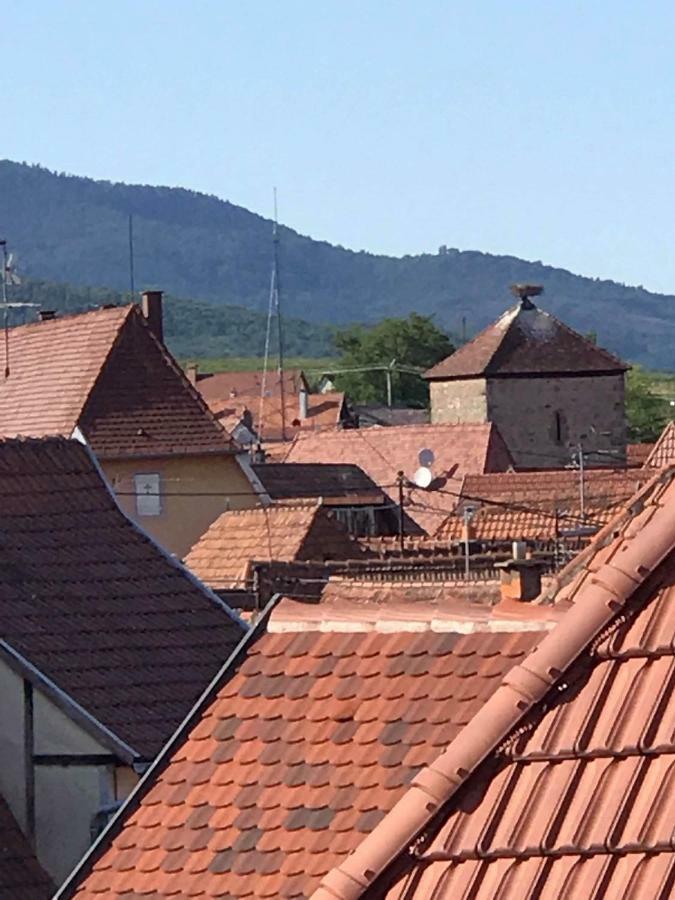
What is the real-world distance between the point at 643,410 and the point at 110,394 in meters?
73.4

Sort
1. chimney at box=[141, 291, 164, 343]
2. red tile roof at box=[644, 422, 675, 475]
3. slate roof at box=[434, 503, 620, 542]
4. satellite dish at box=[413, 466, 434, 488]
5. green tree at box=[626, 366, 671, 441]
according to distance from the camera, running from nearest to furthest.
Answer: slate roof at box=[434, 503, 620, 542]
red tile roof at box=[644, 422, 675, 475]
satellite dish at box=[413, 466, 434, 488]
chimney at box=[141, 291, 164, 343]
green tree at box=[626, 366, 671, 441]

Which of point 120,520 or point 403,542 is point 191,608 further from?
point 403,542

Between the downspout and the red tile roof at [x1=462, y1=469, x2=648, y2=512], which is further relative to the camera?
the red tile roof at [x1=462, y1=469, x2=648, y2=512]

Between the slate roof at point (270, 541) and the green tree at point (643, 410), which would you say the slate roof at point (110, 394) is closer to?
the slate roof at point (270, 541)

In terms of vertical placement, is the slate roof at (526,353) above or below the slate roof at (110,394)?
below

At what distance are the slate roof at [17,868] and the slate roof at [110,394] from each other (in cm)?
3180

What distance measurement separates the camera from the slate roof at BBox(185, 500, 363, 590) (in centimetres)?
3506

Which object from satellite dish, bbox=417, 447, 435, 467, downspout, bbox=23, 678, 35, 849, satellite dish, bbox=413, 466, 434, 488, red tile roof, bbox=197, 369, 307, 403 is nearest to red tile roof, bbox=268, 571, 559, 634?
downspout, bbox=23, 678, 35, 849

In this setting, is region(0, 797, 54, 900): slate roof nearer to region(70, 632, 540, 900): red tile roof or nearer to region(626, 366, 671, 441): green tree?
region(70, 632, 540, 900): red tile roof

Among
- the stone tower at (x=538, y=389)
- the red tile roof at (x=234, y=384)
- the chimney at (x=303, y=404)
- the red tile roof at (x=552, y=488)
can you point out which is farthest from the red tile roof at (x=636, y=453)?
the red tile roof at (x=234, y=384)

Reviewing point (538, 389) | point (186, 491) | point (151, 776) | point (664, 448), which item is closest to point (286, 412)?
point (538, 389)

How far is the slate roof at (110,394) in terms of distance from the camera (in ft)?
154

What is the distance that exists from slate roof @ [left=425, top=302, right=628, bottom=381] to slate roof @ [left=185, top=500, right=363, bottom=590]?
136 ft

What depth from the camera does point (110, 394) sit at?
4766cm
